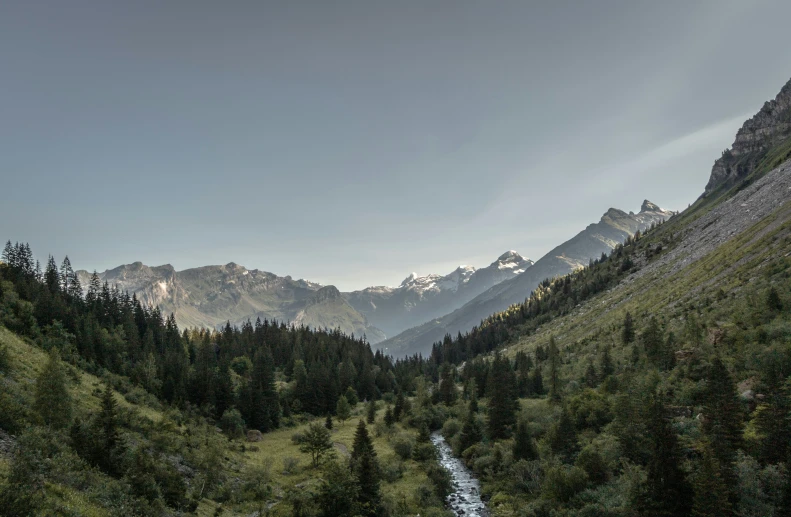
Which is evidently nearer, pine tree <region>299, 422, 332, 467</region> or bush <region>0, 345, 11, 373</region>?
bush <region>0, 345, 11, 373</region>

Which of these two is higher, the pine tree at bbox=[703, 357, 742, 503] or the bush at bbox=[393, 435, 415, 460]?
the pine tree at bbox=[703, 357, 742, 503]

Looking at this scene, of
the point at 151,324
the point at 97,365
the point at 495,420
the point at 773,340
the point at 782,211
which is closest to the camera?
the point at 773,340

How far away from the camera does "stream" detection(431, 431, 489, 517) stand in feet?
137

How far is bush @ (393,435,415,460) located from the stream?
529 cm

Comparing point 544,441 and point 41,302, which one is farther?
point 41,302

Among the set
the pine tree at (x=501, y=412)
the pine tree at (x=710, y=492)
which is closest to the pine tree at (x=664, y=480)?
the pine tree at (x=710, y=492)

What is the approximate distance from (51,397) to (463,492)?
44666mm

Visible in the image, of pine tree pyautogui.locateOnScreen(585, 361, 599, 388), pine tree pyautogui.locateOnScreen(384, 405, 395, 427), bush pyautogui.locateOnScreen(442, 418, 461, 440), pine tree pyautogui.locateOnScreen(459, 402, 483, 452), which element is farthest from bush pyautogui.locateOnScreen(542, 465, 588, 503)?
pine tree pyautogui.locateOnScreen(384, 405, 395, 427)

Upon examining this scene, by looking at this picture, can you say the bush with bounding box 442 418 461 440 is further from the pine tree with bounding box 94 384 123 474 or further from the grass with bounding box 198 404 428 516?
the pine tree with bounding box 94 384 123 474

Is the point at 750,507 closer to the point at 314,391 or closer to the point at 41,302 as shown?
the point at 314,391

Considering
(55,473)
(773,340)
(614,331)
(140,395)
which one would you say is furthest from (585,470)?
(140,395)

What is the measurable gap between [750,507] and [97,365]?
86545mm

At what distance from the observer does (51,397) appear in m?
29.9

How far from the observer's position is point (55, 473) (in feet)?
73.2
